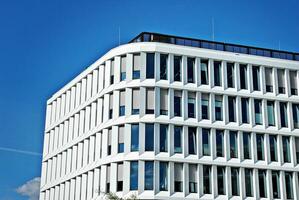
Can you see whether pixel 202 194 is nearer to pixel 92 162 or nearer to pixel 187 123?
pixel 187 123

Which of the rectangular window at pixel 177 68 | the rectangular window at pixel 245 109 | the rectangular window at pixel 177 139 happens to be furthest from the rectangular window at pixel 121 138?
the rectangular window at pixel 245 109

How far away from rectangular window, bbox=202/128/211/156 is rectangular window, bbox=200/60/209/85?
4937 mm

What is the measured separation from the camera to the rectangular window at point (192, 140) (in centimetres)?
5322

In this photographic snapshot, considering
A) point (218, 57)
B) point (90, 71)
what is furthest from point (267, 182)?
point (90, 71)

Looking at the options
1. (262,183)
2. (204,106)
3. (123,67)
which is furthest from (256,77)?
(123,67)

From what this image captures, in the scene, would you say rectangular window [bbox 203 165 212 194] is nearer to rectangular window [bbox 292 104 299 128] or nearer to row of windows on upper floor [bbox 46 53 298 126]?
row of windows on upper floor [bbox 46 53 298 126]

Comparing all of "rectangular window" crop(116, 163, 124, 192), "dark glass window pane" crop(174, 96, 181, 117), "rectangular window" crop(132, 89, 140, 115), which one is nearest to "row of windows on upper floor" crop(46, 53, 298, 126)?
"rectangular window" crop(132, 89, 140, 115)

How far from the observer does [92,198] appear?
56.2 metres

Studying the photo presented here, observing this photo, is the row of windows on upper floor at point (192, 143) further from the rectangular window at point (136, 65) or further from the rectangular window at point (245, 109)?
the rectangular window at point (136, 65)

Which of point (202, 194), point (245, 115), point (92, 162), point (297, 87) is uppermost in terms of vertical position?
point (297, 87)

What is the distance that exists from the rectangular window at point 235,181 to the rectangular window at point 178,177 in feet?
17.8

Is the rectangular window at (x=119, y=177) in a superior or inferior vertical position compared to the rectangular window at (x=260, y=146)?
inferior

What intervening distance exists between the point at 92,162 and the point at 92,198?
360 cm

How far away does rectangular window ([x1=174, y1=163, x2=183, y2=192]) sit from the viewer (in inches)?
2029
